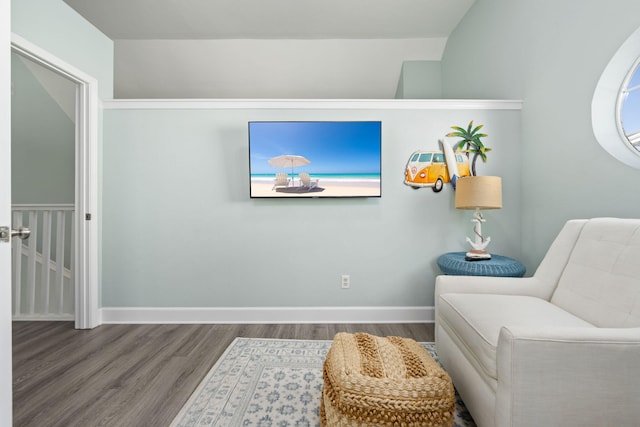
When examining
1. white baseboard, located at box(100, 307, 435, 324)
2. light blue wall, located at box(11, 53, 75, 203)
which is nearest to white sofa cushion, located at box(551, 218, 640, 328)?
white baseboard, located at box(100, 307, 435, 324)

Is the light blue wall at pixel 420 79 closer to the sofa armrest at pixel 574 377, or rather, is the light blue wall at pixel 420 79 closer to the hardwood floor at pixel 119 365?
the hardwood floor at pixel 119 365

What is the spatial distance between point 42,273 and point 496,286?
153 inches

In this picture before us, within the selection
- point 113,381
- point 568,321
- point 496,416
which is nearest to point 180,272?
point 113,381

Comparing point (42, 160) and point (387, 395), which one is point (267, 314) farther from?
point (42, 160)

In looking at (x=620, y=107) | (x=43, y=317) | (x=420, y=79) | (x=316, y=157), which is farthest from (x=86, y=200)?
(x=420, y=79)

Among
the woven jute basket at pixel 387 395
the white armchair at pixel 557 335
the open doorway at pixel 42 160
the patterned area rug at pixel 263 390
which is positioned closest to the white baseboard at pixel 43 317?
the open doorway at pixel 42 160

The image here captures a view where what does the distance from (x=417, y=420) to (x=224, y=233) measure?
2169 millimetres

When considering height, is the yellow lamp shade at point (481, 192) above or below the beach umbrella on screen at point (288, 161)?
below

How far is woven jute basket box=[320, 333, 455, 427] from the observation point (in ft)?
3.99

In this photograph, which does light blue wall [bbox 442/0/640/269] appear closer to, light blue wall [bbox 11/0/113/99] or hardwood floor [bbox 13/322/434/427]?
hardwood floor [bbox 13/322/434/427]

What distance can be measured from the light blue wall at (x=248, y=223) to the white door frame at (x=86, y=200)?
120 millimetres

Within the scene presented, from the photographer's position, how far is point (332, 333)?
8.77ft

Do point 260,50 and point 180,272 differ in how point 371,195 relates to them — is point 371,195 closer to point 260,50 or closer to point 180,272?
point 180,272

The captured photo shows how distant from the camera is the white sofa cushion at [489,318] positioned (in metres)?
1.31
